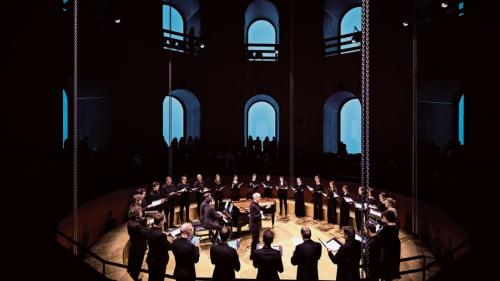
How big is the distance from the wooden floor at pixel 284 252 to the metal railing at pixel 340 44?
28.0ft

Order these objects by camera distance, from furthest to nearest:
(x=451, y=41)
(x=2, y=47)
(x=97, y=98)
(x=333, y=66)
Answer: (x=333, y=66) → (x=97, y=98) → (x=451, y=41) → (x=2, y=47)

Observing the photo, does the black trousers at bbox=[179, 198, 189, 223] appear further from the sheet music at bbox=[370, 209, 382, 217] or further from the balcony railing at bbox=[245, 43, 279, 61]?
the balcony railing at bbox=[245, 43, 279, 61]

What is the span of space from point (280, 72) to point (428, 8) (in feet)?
23.5

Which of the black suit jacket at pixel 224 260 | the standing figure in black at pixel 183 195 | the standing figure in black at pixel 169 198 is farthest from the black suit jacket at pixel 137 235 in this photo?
the standing figure in black at pixel 183 195

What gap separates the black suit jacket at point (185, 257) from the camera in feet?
17.9

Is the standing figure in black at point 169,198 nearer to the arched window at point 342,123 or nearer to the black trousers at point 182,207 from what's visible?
the black trousers at point 182,207

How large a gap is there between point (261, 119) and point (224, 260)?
14.2m

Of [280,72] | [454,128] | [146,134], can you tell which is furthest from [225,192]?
[454,128]

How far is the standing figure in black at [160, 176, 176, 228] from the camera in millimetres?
10906

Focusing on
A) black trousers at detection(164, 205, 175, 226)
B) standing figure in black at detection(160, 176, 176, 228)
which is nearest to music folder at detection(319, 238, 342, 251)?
standing figure in black at detection(160, 176, 176, 228)

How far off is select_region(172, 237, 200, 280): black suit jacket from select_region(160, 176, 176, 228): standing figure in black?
212 inches

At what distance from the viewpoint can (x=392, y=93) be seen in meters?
14.6

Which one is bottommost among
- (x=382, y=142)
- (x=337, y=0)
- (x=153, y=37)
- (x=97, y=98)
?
(x=382, y=142)

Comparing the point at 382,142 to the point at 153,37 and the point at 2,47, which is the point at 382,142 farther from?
the point at 2,47
